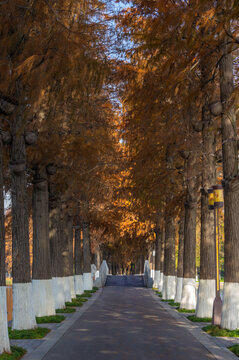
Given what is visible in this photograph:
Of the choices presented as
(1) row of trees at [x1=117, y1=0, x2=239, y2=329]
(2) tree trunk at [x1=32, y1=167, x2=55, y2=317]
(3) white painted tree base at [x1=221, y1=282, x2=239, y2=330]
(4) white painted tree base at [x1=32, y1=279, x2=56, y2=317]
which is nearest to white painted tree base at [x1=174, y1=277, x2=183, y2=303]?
(1) row of trees at [x1=117, y1=0, x2=239, y2=329]

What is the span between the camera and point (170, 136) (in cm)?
2077

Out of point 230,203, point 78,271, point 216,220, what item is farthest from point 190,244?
point 78,271

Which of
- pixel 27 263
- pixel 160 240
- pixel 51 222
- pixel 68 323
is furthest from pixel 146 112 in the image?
pixel 160 240

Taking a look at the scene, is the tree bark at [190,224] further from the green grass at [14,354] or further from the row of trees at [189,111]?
the green grass at [14,354]

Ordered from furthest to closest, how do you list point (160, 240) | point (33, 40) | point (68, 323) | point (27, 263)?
1. point (160, 240)
2. point (68, 323)
3. point (27, 263)
4. point (33, 40)

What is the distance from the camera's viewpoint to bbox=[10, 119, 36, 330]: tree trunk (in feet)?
53.6

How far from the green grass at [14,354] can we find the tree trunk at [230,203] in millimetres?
5965

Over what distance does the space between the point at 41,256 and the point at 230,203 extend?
699 cm

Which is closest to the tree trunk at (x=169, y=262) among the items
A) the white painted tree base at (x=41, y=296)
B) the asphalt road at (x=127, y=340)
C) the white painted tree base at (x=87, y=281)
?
the asphalt road at (x=127, y=340)

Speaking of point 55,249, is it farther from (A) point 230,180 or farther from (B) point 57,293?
(A) point 230,180

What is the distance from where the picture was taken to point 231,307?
53.1 ft

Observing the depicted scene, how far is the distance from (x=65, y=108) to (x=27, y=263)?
6308 mm

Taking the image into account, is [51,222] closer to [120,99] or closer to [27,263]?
[120,99]

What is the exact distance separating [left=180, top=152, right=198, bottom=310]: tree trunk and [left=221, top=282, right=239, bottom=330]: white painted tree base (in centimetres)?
797
